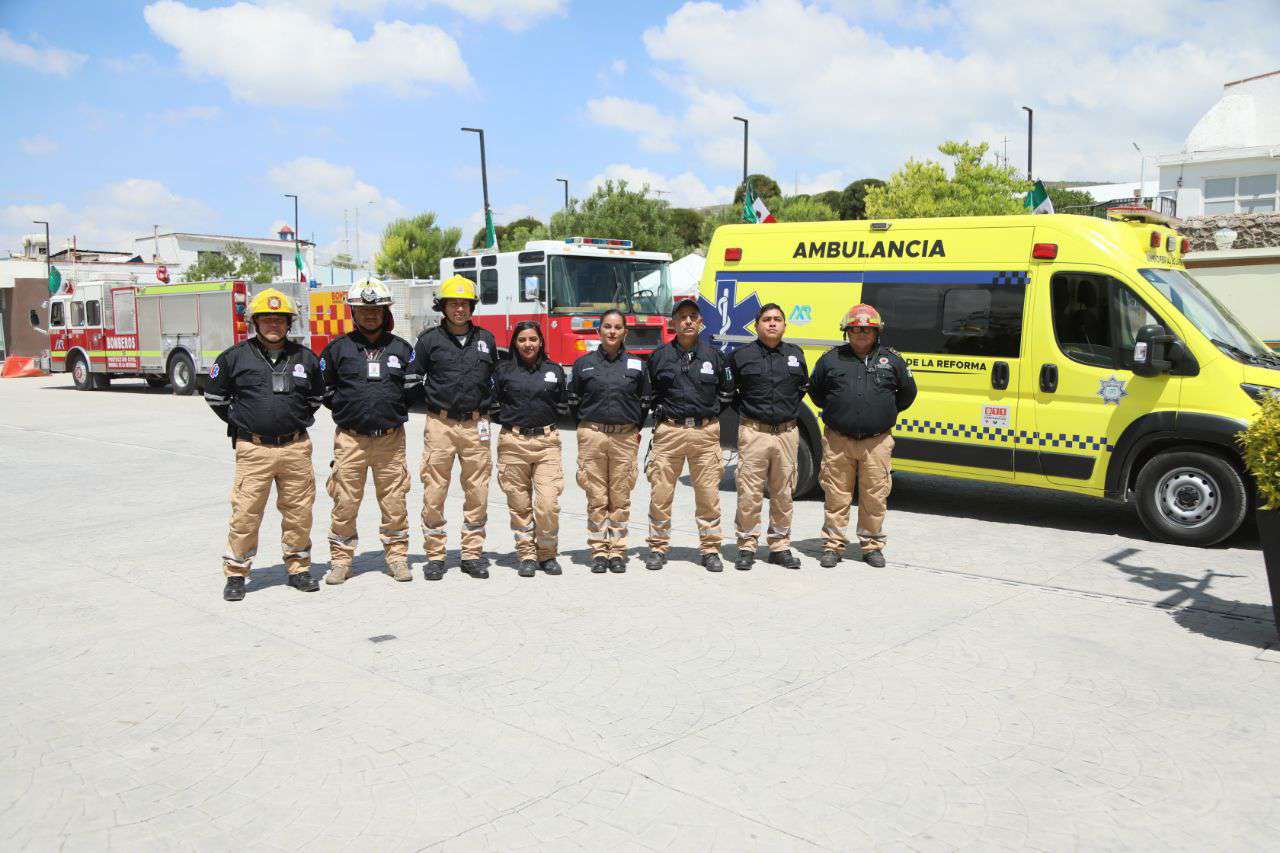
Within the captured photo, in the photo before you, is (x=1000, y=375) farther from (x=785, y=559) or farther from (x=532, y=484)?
(x=532, y=484)

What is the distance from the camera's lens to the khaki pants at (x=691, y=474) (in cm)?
691

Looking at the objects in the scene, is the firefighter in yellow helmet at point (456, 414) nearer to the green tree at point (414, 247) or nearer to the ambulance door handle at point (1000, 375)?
Result: the ambulance door handle at point (1000, 375)

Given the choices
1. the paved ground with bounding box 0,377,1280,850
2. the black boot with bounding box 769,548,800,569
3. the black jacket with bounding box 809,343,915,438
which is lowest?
the paved ground with bounding box 0,377,1280,850

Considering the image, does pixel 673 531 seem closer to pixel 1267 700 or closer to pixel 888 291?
pixel 888 291

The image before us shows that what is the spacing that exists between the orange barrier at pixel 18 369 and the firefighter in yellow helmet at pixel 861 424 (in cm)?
3237

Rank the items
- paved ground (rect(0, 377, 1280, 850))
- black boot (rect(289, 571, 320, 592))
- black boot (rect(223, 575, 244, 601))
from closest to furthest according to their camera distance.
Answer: paved ground (rect(0, 377, 1280, 850))
black boot (rect(223, 575, 244, 601))
black boot (rect(289, 571, 320, 592))

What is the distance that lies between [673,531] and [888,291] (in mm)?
2843

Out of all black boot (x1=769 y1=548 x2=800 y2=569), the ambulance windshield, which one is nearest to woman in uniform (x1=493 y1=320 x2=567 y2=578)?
black boot (x1=769 y1=548 x2=800 y2=569)

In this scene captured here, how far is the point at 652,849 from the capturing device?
3.26m

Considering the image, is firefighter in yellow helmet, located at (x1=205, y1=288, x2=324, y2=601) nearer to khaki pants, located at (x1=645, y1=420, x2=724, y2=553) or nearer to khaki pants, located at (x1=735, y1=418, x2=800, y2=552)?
khaki pants, located at (x1=645, y1=420, x2=724, y2=553)

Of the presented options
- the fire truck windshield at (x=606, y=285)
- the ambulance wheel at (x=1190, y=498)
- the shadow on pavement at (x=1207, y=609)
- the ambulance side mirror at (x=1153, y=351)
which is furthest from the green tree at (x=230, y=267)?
the shadow on pavement at (x=1207, y=609)

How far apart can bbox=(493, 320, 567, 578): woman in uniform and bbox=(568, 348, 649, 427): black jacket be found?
0.41 feet

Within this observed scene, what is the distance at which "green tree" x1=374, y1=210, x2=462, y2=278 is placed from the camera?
49062 mm

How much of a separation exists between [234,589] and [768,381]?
3.60 metres
